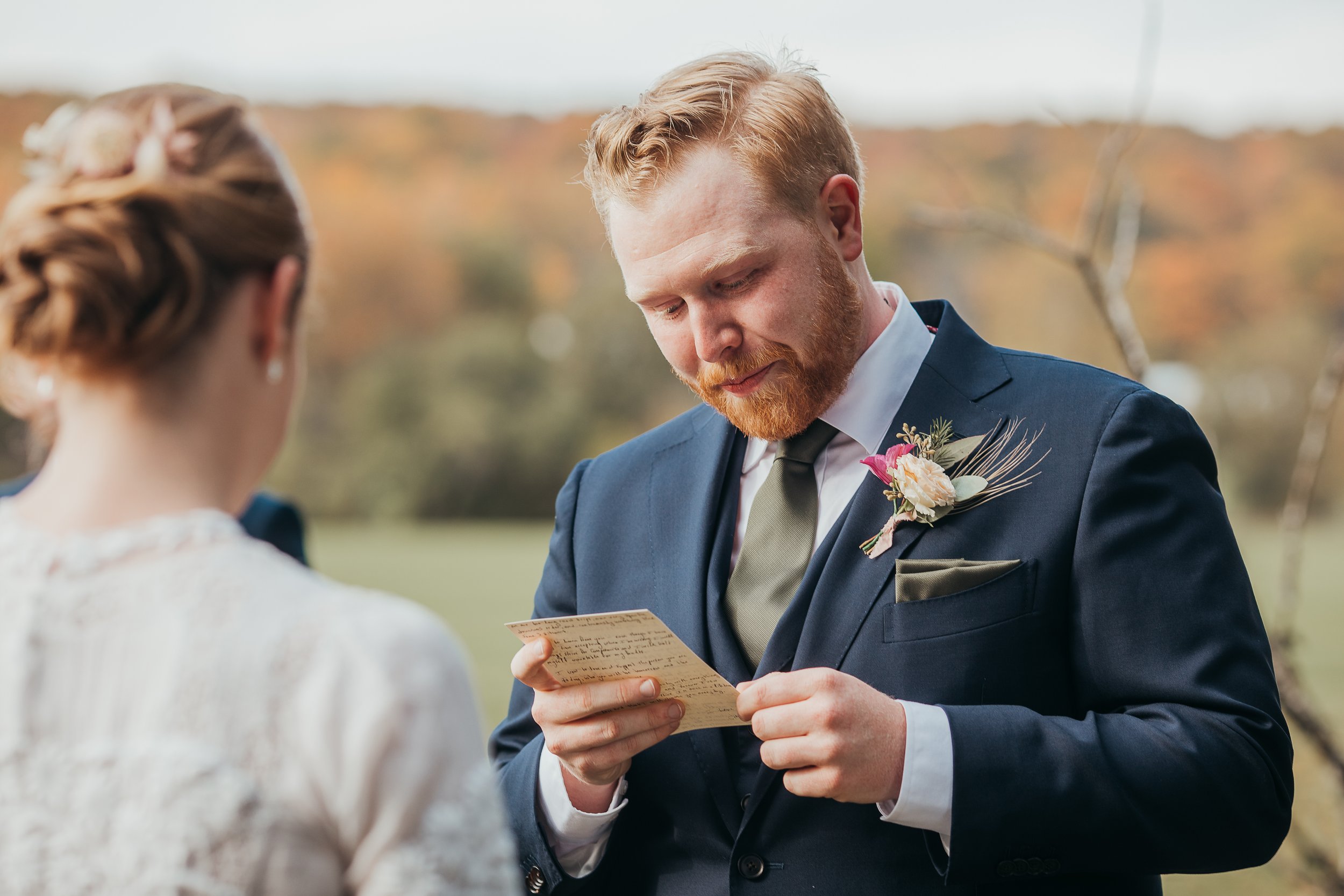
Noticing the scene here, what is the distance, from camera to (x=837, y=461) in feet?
8.31

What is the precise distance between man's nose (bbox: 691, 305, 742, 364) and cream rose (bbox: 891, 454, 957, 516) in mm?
487

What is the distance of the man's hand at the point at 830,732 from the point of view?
76.0 inches

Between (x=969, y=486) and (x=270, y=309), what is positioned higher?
(x=270, y=309)

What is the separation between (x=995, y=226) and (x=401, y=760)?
9.01 feet

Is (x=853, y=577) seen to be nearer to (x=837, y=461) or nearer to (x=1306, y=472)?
(x=837, y=461)

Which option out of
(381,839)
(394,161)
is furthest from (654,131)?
(394,161)

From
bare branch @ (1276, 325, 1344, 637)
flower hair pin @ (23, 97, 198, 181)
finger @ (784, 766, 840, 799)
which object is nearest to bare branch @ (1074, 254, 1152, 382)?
bare branch @ (1276, 325, 1344, 637)

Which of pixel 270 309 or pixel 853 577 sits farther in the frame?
pixel 853 577

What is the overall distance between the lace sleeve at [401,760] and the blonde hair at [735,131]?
149 cm

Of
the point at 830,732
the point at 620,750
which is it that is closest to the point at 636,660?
the point at 620,750

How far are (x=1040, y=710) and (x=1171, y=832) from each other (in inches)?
11.9

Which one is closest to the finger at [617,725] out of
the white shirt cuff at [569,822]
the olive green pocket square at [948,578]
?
the white shirt cuff at [569,822]

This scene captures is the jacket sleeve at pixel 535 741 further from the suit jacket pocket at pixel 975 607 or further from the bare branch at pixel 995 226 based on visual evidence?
the bare branch at pixel 995 226

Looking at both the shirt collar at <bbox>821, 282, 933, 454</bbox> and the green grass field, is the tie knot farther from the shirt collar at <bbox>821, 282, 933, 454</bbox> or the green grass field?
the green grass field
